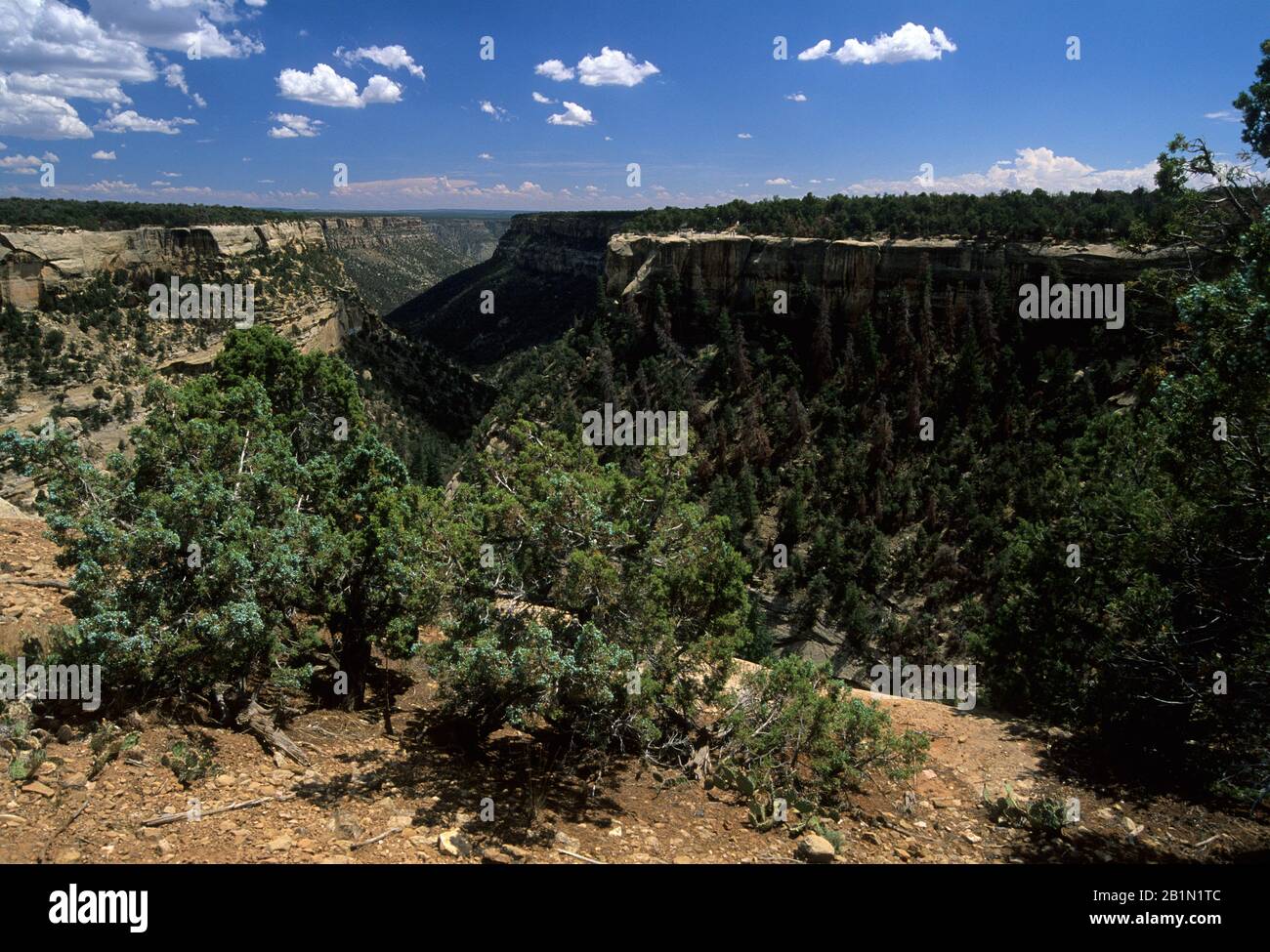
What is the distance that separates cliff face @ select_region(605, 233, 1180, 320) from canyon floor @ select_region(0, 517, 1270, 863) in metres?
33.8

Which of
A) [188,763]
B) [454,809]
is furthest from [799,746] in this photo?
[188,763]

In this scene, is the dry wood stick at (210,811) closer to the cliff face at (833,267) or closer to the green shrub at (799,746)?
the green shrub at (799,746)

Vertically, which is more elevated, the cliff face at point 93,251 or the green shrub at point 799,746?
the cliff face at point 93,251

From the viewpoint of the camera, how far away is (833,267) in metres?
51.5

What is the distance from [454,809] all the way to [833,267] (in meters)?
49.5

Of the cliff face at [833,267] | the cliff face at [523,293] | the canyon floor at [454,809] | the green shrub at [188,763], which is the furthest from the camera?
the cliff face at [523,293]

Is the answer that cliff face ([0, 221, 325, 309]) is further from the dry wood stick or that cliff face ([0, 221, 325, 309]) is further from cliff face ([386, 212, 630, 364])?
the dry wood stick

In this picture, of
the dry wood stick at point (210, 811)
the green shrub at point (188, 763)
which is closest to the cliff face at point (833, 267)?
the dry wood stick at point (210, 811)

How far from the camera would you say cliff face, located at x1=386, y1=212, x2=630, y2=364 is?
10462 cm

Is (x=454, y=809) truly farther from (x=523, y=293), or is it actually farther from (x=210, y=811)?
(x=523, y=293)

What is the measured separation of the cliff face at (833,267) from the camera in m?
42.0

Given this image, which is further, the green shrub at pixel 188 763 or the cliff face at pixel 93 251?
the cliff face at pixel 93 251

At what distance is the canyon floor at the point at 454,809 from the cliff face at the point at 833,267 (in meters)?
33.8

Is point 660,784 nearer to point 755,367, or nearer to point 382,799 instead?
point 382,799
